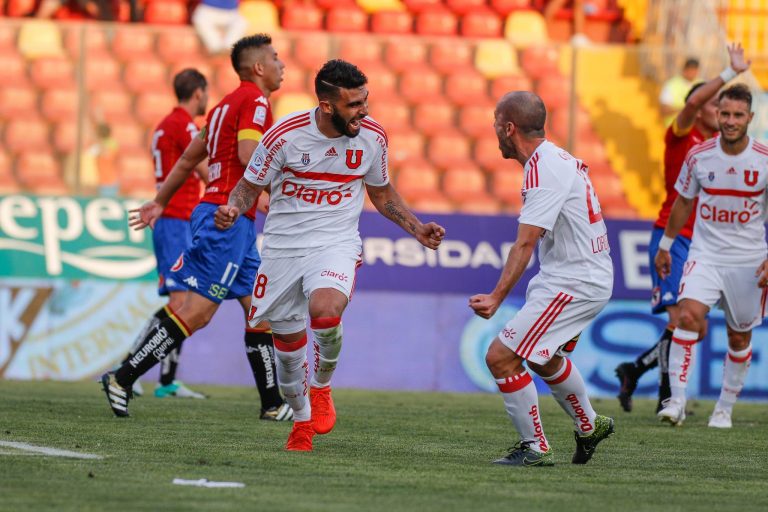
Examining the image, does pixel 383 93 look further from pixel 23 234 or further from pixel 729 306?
pixel 729 306

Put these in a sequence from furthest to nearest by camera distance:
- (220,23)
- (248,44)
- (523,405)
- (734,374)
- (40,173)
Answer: (220,23) < (40,173) < (734,374) < (248,44) < (523,405)

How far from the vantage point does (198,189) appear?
11.0 meters

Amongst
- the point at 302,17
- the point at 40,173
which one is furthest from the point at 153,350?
the point at 302,17

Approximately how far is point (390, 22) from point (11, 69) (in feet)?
17.1

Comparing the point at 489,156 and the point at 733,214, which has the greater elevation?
the point at 733,214

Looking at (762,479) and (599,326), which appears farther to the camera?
(599,326)

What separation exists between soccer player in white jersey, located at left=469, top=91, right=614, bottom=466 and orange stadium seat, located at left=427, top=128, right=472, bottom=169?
8577 mm

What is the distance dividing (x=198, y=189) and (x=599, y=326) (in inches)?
188

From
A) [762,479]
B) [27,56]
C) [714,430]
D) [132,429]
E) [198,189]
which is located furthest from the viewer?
[27,56]

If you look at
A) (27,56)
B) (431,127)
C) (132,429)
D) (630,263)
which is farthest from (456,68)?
(132,429)

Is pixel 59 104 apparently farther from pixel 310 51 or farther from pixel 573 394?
pixel 573 394

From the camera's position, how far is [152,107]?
1502cm

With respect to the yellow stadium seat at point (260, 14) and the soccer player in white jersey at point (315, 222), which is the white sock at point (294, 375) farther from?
the yellow stadium seat at point (260, 14)

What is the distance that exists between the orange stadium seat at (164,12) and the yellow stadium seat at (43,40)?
117 inches
